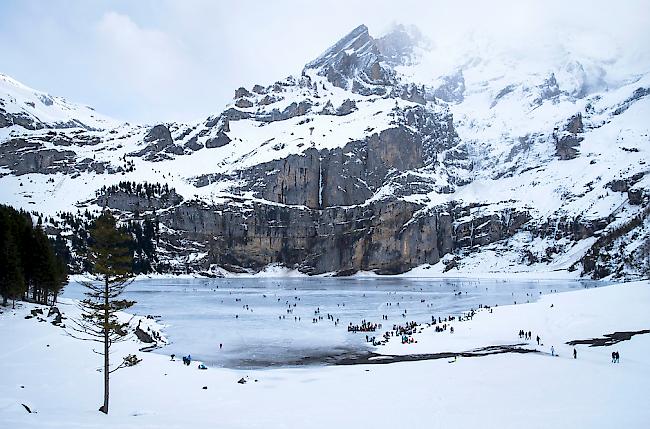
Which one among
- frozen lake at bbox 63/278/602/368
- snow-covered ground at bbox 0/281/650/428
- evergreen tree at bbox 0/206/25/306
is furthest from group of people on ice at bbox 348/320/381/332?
evergreen tree at bbox 0/206/25/306

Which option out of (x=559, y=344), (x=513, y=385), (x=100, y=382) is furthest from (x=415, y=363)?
(x=100, y=382)

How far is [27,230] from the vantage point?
2630 inches

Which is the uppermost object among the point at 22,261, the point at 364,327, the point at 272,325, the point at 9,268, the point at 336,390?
the point at 22,261

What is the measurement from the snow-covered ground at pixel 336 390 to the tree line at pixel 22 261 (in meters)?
3.33

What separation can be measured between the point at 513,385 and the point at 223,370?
2301 centimetres

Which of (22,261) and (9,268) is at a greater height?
(22,261)

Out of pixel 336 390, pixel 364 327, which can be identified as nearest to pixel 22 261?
pixel 364 327

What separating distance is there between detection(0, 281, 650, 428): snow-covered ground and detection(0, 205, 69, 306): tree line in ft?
10.9

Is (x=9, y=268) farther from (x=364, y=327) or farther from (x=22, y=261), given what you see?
(x=364, y=327)

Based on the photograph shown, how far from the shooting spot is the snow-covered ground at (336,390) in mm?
25359

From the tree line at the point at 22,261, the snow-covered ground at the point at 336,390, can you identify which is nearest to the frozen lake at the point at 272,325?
the snow-covered ground at the point at 336,390

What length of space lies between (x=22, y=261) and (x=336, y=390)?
159 ft

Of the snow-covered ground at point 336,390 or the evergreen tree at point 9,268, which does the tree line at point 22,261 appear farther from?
the snow-covered ground at point 336,390

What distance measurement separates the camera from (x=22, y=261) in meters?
63.6
